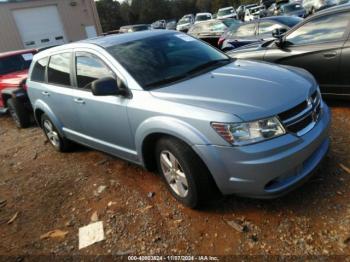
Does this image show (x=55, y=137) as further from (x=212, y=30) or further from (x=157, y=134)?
(x=212, y=30)

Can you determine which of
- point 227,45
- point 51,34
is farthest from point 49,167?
point 51,34

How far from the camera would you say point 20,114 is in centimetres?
723

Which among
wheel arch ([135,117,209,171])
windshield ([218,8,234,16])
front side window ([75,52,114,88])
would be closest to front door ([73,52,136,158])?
front side window ([75,52,114,88])

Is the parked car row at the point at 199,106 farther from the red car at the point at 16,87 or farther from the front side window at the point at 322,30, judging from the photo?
the red car at the point at 16,87

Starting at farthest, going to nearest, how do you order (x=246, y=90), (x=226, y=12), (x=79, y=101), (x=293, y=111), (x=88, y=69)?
(x=226, y=12), (x=79, y=101), (x=88, y=69), (x=246, y=90), (x=293, y=111)

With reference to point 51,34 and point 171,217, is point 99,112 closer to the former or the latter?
point 171,217

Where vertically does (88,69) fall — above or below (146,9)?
above

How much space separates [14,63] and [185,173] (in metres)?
7.17

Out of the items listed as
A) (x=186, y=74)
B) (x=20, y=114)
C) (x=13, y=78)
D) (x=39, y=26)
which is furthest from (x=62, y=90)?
(x=39, y=26)

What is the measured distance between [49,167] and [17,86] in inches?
125

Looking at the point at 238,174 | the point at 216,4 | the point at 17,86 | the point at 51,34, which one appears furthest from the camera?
the point at 216,4

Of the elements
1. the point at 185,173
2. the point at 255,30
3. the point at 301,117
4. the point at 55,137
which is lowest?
the point at 55,137

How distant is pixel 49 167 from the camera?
Result: 4988mm

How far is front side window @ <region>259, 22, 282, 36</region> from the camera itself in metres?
8.37
